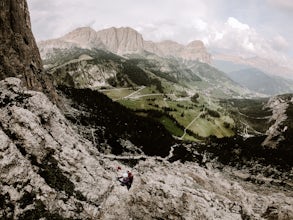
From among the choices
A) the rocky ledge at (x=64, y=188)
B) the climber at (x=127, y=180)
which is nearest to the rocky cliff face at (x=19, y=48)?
the rocky ledge at (x=64, y=188)

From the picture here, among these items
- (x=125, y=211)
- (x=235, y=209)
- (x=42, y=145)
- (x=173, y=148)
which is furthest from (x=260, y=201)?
(x=173, y=148)

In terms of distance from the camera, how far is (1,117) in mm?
56781

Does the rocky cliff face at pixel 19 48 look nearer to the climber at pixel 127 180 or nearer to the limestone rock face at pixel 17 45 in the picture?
the limestone rock face at pixel 17 45

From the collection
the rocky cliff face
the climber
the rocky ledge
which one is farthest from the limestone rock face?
the climber

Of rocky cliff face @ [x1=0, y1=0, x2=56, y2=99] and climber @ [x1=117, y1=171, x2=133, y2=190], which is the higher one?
rocky cliff face @ [x1=0, y1=0, x2=56, y2=99]

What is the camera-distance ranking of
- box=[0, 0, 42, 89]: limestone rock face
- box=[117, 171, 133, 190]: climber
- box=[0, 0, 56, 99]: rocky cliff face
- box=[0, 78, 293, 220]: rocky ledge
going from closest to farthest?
box=[0, 78, 293, 220]: rocky ledge → box=[117, 171, 133, 190]: climber → box=[0, 0, 42, 89]: limestone rock face → box=[0, 0, 56, 99]: rocky cliff face

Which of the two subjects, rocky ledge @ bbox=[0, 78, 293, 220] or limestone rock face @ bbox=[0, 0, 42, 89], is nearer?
rocky ledge @ bbox=[0, 78, 293, 220]

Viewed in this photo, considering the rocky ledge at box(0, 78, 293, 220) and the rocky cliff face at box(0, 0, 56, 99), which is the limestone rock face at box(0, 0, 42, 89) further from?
the rocky ledge at box(0, 78, 293, 220)

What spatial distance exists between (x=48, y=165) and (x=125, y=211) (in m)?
14.4

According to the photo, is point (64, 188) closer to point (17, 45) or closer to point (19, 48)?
point (19, 48)

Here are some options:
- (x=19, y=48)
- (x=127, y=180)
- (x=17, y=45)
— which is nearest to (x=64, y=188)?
(x=127, y=180)

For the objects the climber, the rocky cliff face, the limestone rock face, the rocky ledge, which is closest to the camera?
the rocky ledge

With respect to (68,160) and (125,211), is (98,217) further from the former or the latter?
(68,160)

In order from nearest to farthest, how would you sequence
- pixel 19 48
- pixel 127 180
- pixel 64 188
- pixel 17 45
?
pixel 64 188, pixel 127 180, pixel 17 45, pixel 19 48
